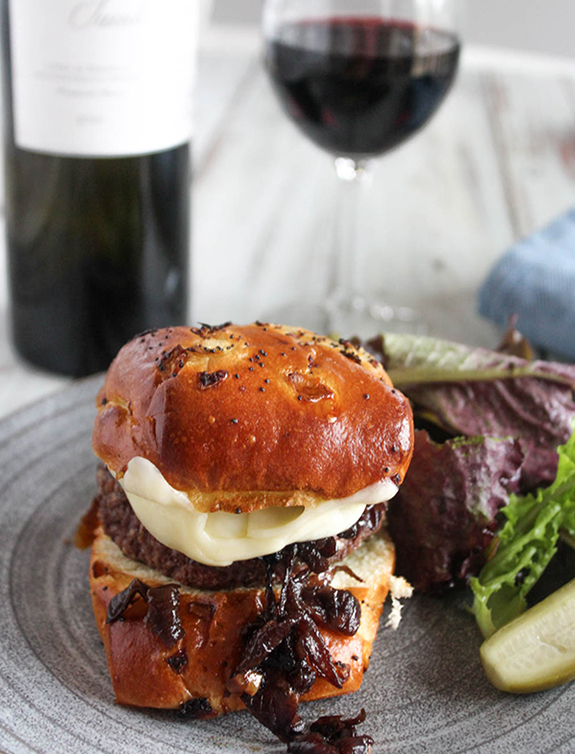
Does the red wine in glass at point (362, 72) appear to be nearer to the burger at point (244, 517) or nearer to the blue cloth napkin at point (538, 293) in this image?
the blue cloth napkin at point (538, 293)

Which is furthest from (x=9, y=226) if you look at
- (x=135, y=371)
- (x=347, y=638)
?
(x=347, y=638)

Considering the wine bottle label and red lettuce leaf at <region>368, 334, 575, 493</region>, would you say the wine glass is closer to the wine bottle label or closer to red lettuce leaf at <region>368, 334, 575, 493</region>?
the wine bottle label

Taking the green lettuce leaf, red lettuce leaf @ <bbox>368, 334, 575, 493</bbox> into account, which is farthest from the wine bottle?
the green lettuce leaf

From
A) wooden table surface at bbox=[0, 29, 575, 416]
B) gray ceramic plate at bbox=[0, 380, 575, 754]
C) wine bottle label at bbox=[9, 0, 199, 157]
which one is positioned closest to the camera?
gray ceramic plate at bbox=[0, 380, 575, 754]

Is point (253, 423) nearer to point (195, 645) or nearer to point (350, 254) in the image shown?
point (195, 645)

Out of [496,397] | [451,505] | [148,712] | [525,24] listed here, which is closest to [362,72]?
[496,397]

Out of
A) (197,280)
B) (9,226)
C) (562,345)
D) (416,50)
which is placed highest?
(416,50)

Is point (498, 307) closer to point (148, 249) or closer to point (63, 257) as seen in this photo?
point (148, 249)
